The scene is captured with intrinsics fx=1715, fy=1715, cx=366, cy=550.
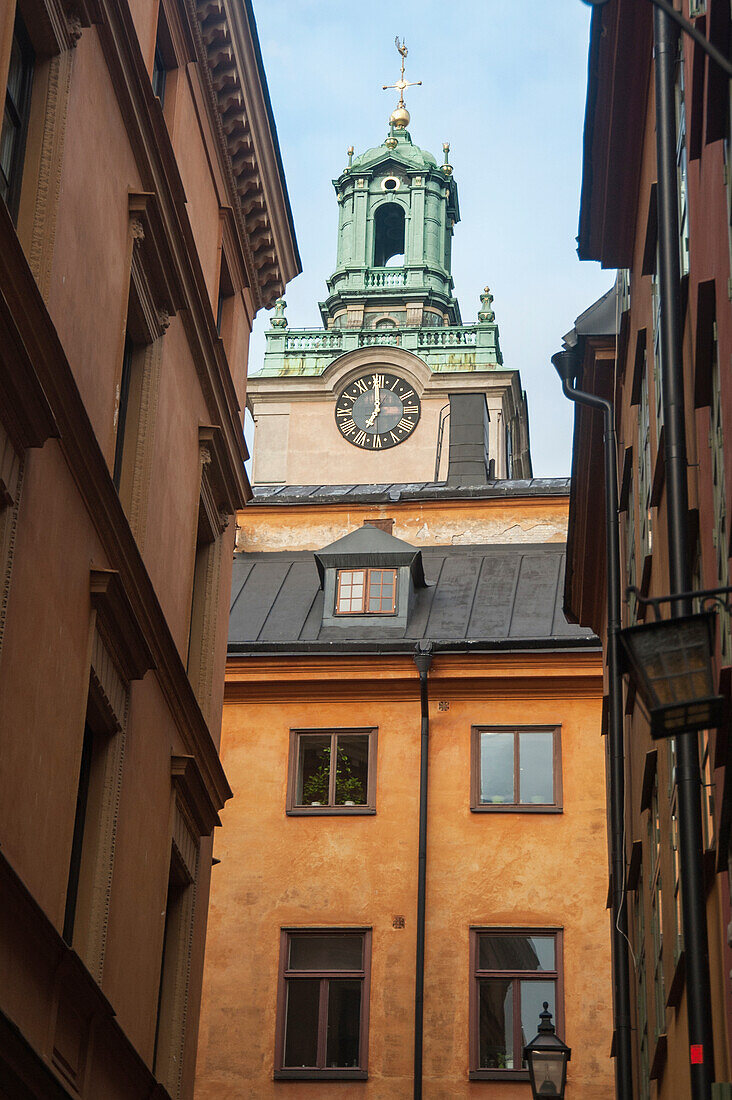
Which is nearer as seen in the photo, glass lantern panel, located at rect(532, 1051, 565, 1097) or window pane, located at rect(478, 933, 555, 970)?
glass lantern panel, located at rect(532, 1051, 565, 1097)

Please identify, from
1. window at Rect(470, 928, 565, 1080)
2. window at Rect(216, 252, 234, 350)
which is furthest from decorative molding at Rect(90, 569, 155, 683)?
window at Rect(470, 928, 565, 1080)

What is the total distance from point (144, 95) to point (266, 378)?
54784 mm

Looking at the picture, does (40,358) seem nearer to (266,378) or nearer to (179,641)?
(179,641)

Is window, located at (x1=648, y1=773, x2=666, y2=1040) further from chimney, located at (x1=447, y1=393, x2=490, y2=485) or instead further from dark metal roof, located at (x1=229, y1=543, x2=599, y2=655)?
chimney, located at (x1=447, y1=393, x2=490, y2=485)

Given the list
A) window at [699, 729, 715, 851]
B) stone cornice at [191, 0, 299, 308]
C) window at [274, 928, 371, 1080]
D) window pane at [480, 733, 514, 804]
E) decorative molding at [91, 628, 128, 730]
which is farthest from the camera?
window pane at [480, 733, 514, 804]

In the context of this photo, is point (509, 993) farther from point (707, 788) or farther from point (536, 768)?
A: point (707, 788)

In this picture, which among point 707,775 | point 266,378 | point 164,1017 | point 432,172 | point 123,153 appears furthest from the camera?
point 432,172

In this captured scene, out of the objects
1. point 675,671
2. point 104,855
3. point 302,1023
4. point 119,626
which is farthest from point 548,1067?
point 675,671

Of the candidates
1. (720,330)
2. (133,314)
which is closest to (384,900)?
(133,314)

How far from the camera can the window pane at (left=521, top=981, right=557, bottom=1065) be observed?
21.7m

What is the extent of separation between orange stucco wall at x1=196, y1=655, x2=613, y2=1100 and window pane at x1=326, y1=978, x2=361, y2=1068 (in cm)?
30

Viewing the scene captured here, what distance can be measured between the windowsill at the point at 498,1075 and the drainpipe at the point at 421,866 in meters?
0.69

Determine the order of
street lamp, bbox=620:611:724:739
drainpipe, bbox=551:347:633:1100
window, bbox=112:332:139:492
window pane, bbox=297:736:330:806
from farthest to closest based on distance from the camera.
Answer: window pane, bbox=297:736:330:806 → drainpipe, bbox=551:347:633:1100 → window, bbox=112:332:139:492 → street lamp, bbox=620:611:724:739

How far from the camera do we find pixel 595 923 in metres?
22.2
